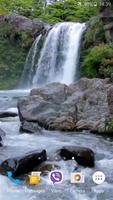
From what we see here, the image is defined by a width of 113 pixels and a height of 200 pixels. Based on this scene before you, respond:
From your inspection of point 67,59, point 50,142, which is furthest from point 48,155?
point 67,59

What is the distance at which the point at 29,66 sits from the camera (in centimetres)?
2391

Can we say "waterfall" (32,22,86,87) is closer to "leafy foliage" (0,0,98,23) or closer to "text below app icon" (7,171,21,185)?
"leafy foliage" (0,0,98,23)

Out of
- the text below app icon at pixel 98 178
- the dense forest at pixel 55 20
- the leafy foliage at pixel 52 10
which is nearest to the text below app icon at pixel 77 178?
the text below app icon at pixel 98 178

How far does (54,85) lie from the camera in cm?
1415

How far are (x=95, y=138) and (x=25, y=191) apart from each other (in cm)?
429

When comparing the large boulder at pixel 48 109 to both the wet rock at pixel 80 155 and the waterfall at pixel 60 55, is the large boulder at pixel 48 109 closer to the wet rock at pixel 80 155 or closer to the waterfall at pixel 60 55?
the wet rock at pixel 80 155

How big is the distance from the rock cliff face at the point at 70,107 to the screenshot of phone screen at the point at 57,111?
28 millimetres

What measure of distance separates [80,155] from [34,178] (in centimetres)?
127

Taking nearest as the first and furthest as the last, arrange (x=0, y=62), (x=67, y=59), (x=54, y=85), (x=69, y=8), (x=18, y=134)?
(x=18, y=134) < (x=54, y=85) < (x=67, y=59) < (x=0, y=62) < (x=69, y=8)

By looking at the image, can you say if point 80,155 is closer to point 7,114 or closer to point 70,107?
point 70,107

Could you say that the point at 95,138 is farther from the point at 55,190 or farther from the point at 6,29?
the point at 6,29

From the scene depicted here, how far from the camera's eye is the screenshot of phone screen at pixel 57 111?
23.1ft

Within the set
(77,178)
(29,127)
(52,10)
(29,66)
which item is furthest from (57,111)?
(52,10)

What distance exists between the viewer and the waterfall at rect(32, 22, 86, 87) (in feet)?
71.4
